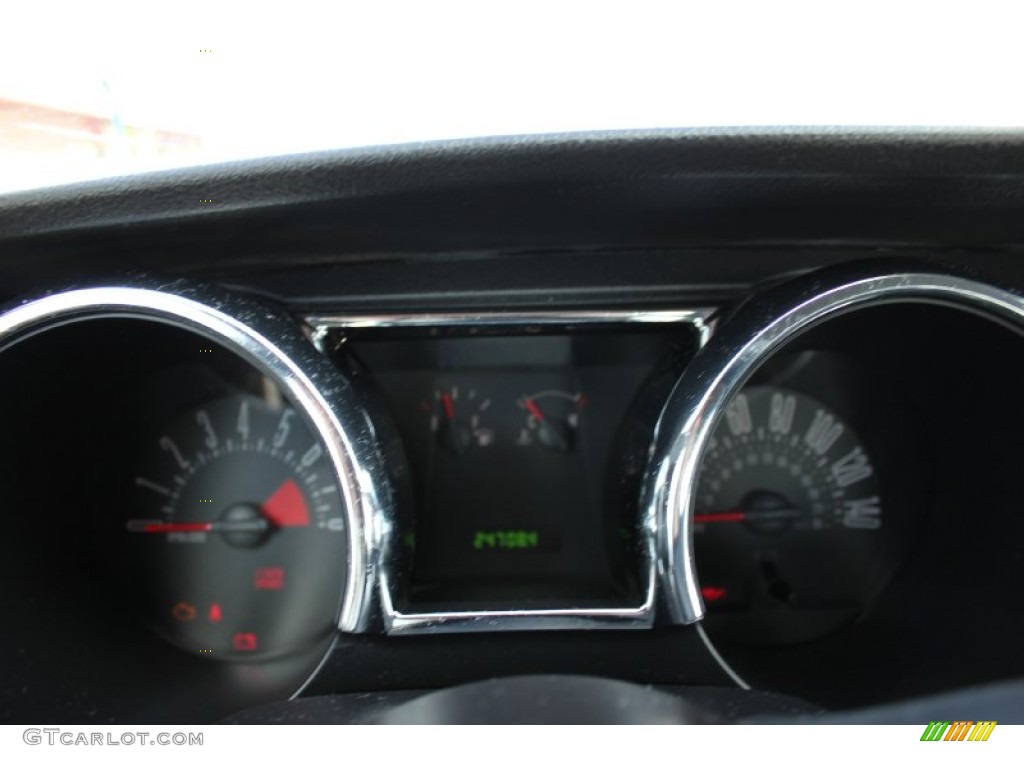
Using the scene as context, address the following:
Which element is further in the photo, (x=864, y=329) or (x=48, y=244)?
(x=864, y=329)

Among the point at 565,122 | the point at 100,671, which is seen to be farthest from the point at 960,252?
the point at 100,671

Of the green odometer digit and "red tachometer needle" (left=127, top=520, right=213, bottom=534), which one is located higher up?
"red tachometer needle" (left=127, top=520, right=213, bottom=534)

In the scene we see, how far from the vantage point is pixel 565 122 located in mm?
1024

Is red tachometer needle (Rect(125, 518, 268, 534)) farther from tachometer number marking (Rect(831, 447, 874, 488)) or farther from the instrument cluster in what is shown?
tachometer number marking (Rect(831, 447, 874, 488))

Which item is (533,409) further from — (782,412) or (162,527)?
(162,527)

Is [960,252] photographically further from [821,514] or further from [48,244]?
[48,244]

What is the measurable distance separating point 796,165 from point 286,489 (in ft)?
3.24

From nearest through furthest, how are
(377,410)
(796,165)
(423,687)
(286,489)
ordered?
1. (796,165)
2. (423,687)
3. (377,410)
4. (286,489)

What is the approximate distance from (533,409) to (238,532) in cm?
56

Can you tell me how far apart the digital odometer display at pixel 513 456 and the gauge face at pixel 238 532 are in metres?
0.18

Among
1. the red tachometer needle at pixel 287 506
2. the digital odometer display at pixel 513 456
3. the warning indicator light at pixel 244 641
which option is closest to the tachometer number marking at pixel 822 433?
the digital odometer display at pixel 513 456

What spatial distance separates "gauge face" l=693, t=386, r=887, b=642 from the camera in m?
1.46
